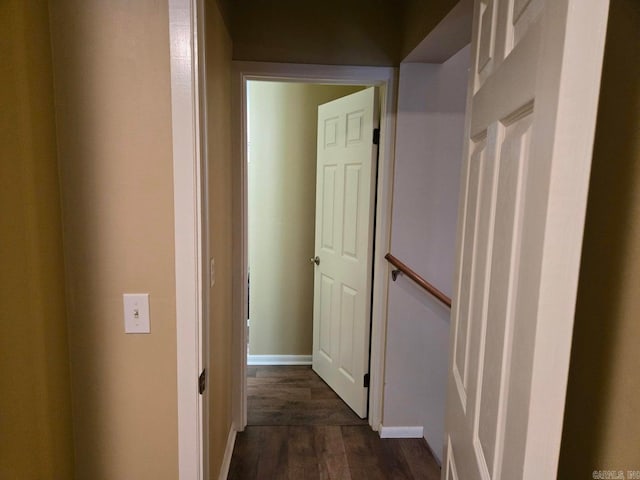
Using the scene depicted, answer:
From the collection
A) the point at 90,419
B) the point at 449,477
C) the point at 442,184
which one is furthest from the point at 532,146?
the point at 442,184

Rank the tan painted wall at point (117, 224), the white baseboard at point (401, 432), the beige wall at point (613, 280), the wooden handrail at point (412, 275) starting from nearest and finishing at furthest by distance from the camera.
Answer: the beige wall at point (613, 280), the tan painted wall at point (117, 224), the wooden handrail at point (412, 275), the white baseboard at point (401, 432)

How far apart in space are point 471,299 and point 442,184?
4.96 ft

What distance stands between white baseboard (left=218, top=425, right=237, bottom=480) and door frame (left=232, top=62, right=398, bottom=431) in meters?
0.08

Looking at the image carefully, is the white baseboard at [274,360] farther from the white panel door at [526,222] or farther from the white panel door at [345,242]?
the white panel door at [526,222]

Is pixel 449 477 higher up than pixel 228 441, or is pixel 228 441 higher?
→ pixel 449 477

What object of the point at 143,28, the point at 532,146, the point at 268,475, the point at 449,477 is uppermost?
the point at 143,28

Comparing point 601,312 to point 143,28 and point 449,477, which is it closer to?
point 449,477

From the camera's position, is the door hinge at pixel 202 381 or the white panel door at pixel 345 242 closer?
the door hinge at pixel 202 381

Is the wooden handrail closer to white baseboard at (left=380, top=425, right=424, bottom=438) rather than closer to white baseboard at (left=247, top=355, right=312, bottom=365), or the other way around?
white baseboard at (left=380, top=425, right=424, bottom=438)

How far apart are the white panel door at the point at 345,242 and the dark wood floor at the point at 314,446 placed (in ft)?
0.61

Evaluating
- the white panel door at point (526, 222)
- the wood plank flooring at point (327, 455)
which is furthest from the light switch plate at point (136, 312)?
the wood plank flooring at point (327, 455)

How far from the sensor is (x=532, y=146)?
518 mm

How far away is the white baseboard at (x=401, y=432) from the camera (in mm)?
2412

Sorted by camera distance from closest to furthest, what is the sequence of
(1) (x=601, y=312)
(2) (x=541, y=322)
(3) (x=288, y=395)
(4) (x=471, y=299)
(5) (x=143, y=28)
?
(2) (x=541, y=322), (1) (x=601, y=312), (4) (x=471, y=299), (5) (x=143, y=28), (3) (x=288, y=395)
